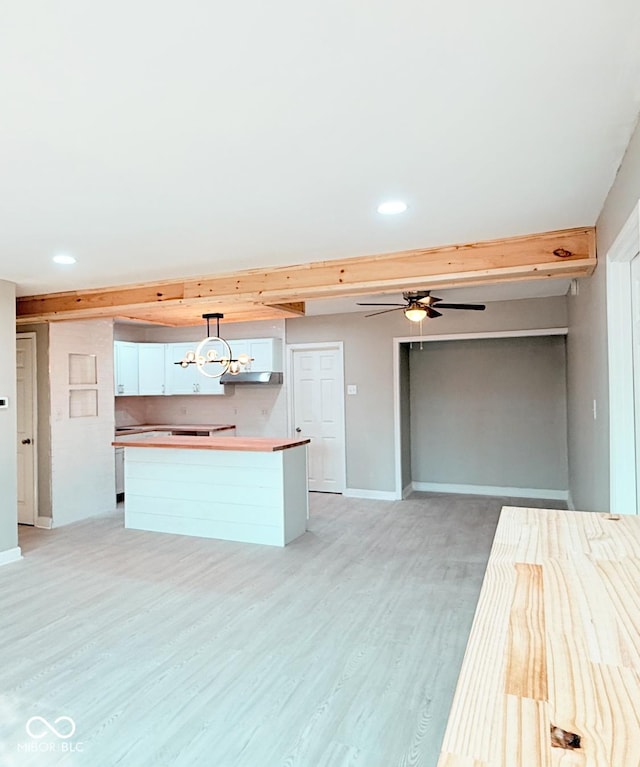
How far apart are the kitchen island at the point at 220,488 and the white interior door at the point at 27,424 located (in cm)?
107

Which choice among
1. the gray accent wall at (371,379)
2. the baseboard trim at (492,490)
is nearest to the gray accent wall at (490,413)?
the baseboard trim at (492,490)

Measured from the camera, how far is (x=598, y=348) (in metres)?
3.23

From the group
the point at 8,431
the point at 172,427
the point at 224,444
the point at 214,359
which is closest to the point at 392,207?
the point at 224,444

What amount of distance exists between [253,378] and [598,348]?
466 centimetres

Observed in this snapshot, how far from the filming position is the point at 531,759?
1.73 feet

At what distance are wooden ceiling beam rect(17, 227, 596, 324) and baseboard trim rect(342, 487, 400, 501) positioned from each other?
329cm

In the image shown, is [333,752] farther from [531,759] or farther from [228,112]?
[228,112]

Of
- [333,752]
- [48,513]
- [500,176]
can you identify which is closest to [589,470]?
[500,176]

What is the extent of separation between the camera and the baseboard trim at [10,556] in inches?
175

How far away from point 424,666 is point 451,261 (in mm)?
2604

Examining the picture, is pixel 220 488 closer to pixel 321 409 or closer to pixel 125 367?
pixel 321 409

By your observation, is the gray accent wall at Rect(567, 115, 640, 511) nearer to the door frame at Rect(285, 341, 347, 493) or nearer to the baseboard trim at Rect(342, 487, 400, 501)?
the baseboard trim at Rect(342, 487, 400, 501)

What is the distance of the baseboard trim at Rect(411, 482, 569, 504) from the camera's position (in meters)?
6.61

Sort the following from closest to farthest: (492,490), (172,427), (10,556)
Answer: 1. (10,556)
2. (492,490)
3. (172,427)
